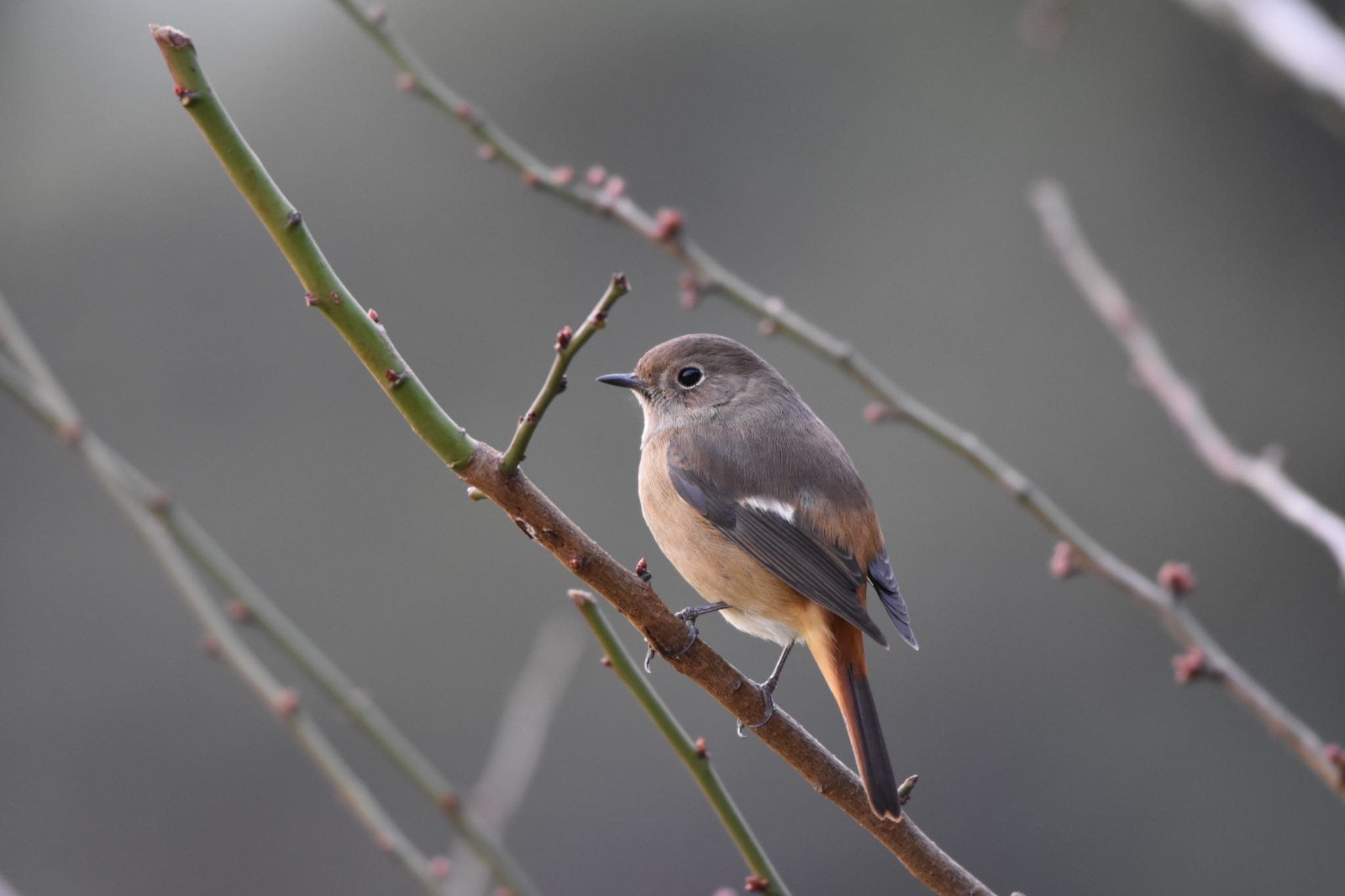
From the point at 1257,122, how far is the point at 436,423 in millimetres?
6786

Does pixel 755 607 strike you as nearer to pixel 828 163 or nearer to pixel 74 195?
pixel 828 163

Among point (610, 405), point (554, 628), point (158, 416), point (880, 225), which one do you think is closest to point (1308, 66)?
point (554, 628)

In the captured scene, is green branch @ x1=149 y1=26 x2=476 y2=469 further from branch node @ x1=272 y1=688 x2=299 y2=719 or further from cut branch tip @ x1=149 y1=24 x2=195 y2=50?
branch node @ x1=272 y1=688 x2=299 y2=719

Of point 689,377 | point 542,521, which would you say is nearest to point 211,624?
point 542,521

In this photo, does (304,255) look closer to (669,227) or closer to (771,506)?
(669,227)

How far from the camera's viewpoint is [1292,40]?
59.7 inches

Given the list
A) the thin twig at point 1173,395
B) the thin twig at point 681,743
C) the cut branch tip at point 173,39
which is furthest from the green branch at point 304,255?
the thin twig at point 1173,395

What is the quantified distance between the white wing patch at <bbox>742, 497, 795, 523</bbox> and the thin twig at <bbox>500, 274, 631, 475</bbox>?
0.95 metres

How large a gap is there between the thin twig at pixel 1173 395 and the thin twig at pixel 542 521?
2.15 ft

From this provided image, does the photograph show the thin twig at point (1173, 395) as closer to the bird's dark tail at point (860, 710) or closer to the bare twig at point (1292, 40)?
the bare twig at point (1292, 40)

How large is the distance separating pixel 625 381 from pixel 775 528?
0.53 metres

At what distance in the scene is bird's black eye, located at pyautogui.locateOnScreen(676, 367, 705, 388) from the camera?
261 centimetres

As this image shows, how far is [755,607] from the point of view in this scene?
7.37 ft

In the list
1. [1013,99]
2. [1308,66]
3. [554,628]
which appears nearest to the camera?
[1308,66]
